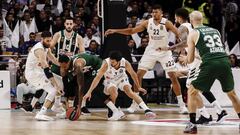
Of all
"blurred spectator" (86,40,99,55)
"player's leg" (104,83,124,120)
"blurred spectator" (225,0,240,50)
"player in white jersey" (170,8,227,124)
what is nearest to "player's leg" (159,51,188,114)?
"player in white jersey" (170,8,227,124)

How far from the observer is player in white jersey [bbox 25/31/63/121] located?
498 inches

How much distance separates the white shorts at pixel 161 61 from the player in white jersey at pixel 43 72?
2.08 m

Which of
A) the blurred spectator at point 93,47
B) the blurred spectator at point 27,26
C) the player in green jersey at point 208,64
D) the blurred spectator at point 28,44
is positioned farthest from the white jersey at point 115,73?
the blurred spectator at point 27,26

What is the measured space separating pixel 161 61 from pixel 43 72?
2752 mm

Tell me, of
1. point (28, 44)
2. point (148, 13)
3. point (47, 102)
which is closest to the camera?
point (47, 102)

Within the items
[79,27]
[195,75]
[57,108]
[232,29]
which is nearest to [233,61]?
[232,29]

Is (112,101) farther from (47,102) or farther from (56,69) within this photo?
(56,69)

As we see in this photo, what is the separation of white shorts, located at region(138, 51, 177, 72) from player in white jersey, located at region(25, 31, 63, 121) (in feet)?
6.82

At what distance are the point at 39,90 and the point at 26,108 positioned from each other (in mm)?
579

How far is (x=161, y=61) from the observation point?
47.2ft

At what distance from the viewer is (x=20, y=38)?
18625 millimetres

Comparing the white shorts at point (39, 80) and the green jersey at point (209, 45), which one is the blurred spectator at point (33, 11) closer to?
the white shorts at point (39, 80)

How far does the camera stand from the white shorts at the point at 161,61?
14.3 meters

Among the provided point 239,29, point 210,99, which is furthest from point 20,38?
point 210,99
